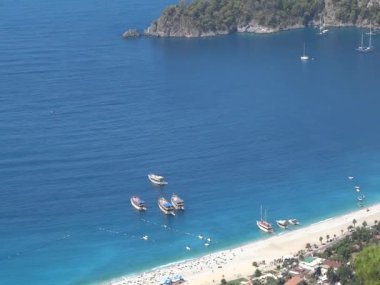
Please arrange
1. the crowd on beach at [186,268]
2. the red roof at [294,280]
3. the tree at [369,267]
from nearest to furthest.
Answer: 1. the tree at [369,267]
2. the red roof at [294,280]
3. the crowd on beach at [186,268]

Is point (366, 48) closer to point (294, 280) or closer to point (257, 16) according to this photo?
point (257, 16)

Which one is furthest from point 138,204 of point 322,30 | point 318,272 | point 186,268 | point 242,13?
point 242,13

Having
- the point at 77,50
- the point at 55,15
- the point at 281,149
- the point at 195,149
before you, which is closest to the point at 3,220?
the point at 195,149

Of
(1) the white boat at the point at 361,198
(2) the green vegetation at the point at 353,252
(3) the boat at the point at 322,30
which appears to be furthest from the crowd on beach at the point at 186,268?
(3) the boat at the point at 322,30

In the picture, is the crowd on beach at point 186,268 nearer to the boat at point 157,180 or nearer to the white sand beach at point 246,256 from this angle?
the white sand beach at point 246,256

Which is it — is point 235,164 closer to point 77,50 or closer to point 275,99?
point 275,99

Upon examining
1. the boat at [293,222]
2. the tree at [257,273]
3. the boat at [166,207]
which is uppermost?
the boat at [166,207]

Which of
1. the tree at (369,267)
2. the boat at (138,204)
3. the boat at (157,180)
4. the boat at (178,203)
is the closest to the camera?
the tree at (369,267)

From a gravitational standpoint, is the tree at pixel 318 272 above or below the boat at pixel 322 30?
below

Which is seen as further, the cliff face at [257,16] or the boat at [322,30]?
the cliff face at [257,16]
